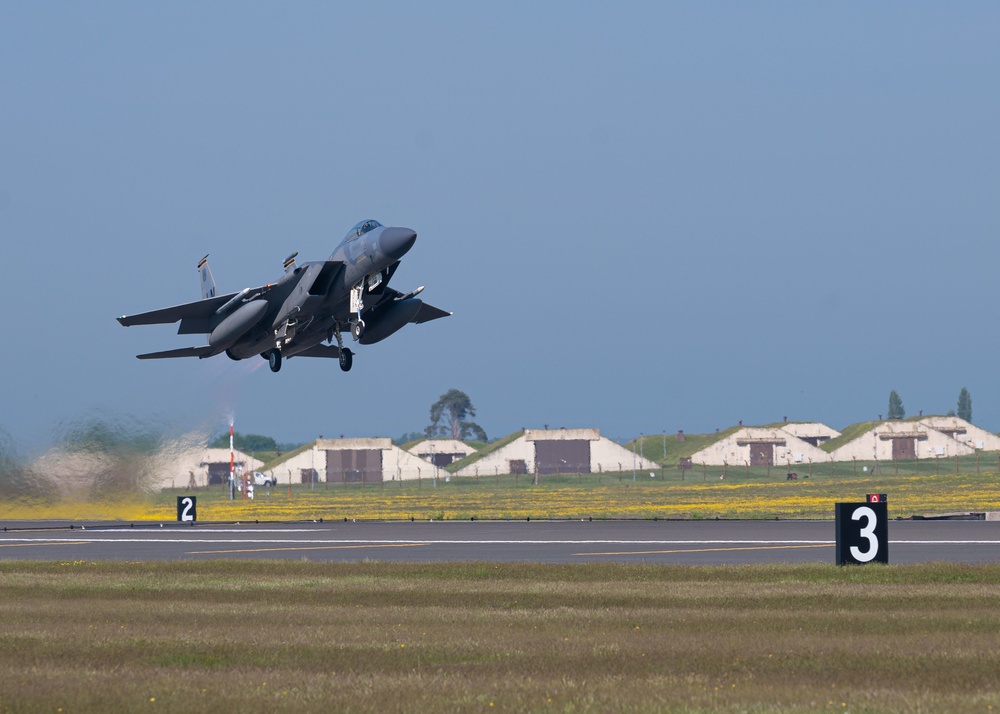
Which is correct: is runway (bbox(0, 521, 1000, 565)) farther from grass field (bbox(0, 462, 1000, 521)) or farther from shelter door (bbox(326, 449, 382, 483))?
shelter door (bbox(326, 449, 382, 483))

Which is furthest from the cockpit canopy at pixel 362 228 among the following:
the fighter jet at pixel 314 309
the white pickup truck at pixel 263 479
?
the white pickup truck at pixel 263 479

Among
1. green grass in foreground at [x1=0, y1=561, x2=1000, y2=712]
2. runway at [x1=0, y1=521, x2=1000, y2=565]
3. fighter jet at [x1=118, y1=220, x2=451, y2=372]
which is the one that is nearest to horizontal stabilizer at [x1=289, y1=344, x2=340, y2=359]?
fighter jet at [x1=118, y1=220, x2=451, y2=372]

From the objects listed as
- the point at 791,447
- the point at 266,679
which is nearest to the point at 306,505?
the point at 266,679

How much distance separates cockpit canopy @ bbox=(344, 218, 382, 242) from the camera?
3474cm

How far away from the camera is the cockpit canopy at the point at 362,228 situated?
34737 mm

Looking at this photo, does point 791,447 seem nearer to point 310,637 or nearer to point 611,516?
point 611,516

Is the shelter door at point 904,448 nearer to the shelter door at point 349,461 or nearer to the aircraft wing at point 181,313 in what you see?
the shelter door at point 349,461

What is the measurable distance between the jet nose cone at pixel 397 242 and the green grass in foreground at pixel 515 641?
12.0 m

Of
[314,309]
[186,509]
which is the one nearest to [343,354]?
[314,309]

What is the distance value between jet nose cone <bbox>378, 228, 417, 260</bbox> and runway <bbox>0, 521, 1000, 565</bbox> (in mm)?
7735

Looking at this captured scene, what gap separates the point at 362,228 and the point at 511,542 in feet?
31.4

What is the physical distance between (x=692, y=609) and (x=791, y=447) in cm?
12678

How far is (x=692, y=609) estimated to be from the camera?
1744 centimetres

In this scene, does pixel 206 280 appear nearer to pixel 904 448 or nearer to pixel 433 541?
pixel 433 541
